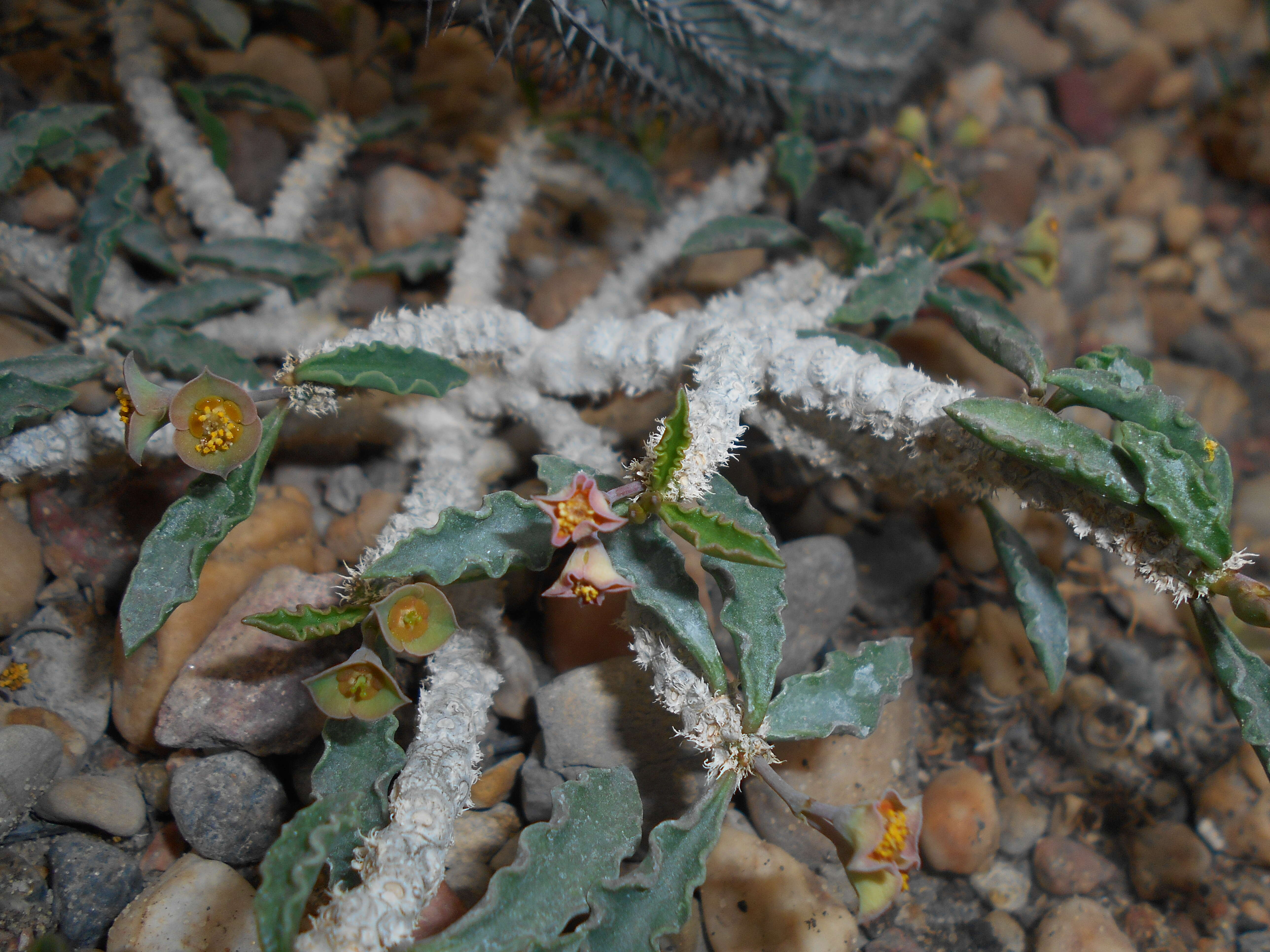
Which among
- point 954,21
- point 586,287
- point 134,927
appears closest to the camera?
point 134,927

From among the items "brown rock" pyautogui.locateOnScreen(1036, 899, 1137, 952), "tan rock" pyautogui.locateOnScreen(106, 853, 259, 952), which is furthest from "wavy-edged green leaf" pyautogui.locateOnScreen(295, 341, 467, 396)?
"brown rock" pyautogui.locateOnScreen(1036, 899, 1137, 952)

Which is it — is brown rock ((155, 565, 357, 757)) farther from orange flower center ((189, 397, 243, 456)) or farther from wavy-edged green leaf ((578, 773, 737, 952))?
wavy-edged green leaf ((578, 773, 737, 952))

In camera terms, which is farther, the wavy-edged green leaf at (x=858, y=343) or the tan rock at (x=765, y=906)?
the wavy-edged green leaf at (x=858, y=343)

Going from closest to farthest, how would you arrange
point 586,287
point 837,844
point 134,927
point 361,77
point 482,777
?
1. point 837,844
2. point 134,927
3. point 482,777
4. point 586,287
5. point 361,77

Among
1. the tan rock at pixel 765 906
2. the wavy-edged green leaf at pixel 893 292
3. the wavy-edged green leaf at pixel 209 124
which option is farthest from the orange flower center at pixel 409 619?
the wavy-edged green leaf at pixel 209 124

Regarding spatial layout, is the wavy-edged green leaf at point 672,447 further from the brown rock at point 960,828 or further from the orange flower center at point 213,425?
the brown rock at point 960,828

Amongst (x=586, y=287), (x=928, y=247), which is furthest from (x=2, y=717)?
(x=928, y=247)

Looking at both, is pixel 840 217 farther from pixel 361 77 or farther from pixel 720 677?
pixel 361 77

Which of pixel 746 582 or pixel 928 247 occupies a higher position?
pixel 928 247
